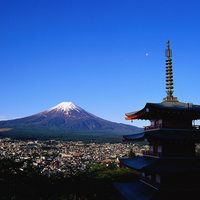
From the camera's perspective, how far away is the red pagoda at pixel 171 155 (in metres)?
14.5

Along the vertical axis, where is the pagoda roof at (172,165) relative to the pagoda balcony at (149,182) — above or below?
above

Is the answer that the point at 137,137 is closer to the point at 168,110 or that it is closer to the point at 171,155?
the point at 171,155

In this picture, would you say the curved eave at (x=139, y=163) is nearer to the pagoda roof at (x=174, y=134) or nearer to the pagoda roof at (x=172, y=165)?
the pagoda roof at (x=172, y=165)

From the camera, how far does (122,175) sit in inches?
1186

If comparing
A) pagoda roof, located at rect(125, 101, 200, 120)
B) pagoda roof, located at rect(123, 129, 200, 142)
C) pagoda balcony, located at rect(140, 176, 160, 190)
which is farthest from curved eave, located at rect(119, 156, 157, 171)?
pagoda roof, located at rect(125, 101, 200, 120)

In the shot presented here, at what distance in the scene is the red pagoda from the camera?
14.5 metres


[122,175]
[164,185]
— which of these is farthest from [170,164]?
[122,175]

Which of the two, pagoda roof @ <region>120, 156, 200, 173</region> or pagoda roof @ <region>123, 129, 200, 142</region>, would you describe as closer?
pagoda roof @ <region>120, 156, 200, 173</region>

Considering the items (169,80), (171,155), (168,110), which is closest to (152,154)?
(171,155)

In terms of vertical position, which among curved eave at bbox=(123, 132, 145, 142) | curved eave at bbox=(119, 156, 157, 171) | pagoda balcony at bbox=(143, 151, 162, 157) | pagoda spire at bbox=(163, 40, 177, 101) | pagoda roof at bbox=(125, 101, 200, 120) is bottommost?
curved eave at bbox=(119, 156, 157, 171)

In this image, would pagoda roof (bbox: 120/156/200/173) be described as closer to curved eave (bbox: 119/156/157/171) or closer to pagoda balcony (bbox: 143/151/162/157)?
curved eave (bbox: 119/156/157/171)

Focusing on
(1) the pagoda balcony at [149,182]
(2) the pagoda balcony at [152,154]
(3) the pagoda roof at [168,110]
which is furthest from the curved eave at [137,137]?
(1) the pagoda balcony at [149,182]

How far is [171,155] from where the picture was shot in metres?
15.3

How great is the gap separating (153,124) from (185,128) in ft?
7.36
